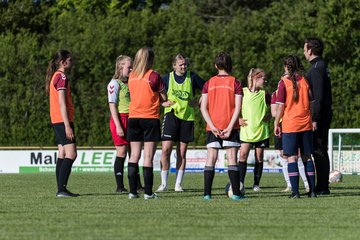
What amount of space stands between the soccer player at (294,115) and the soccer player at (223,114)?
77 cm

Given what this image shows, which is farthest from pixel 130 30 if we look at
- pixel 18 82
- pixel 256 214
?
pixel 256 214

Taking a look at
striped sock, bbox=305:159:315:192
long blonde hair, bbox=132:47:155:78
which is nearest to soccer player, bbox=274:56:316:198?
striped sock, bbox=305:159:315:192

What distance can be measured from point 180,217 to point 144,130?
3.15m

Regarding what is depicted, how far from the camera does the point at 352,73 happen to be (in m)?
→ 41.5

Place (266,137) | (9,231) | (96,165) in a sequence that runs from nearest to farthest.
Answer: (9,231) < (266,137) < (96,165)

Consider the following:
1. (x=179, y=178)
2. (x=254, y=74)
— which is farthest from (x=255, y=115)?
(x=179, y=178)

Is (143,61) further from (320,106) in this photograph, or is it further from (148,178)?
(320,106)

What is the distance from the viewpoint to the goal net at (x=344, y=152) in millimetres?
25922

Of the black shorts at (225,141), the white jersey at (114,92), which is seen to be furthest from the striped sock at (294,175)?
the white jersey at (114,92)

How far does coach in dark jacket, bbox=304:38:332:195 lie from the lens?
15328 mm

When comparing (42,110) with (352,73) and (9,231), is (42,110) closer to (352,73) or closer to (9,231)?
(352,73)

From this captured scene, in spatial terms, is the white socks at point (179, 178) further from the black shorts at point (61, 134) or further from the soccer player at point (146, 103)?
the soccer player at point (146, 103)

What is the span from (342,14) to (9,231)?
34.1 meters

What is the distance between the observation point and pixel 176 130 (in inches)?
672
